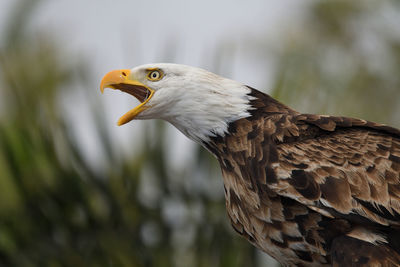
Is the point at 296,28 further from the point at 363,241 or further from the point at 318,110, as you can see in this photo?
the point at 363,241

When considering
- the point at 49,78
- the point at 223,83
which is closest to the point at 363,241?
the point at 223,83

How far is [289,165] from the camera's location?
8.97 feet

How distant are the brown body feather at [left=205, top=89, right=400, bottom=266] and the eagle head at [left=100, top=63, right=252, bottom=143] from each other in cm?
7

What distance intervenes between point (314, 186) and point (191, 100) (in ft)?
2.66

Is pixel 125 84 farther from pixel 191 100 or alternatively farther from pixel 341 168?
pixel 341 168

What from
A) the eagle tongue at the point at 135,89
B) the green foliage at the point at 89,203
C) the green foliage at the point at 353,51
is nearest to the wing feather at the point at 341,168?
the eagle tongue at the point at 135,89

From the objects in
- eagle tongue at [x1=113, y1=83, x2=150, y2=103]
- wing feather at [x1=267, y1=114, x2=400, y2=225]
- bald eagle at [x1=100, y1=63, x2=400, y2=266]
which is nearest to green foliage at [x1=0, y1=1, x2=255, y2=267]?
eagle tongue at [x1=113, y1=83, x2=150, y2=103]

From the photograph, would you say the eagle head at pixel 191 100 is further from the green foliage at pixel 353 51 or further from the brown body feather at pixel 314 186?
the green foliage at pixel 353 51

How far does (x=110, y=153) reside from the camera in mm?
4914

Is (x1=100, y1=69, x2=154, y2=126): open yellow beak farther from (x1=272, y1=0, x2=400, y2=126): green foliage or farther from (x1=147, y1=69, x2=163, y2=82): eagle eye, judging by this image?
(x1=272, y1=0, x2=400, y2=126): green foliage

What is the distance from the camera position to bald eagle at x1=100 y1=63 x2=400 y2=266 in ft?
8.77

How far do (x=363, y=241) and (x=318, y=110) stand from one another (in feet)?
7.48

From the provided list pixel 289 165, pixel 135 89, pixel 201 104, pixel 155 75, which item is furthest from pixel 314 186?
pixel 135 89

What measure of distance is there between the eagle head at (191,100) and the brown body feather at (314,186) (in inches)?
2.9
